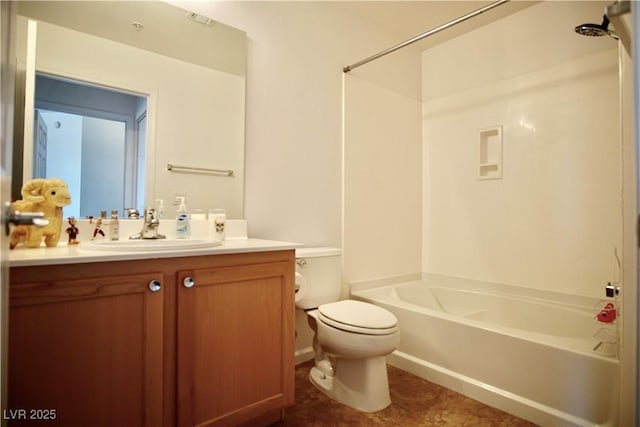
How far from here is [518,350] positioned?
1.60 meters

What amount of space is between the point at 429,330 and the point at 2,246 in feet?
6.25

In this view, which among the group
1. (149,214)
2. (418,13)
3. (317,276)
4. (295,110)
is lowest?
(317,276)

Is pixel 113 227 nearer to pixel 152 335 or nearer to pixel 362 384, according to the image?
pixel 152 335

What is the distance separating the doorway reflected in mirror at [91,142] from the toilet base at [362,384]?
4.29 ft

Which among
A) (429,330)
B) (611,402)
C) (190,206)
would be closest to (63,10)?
(190,206)

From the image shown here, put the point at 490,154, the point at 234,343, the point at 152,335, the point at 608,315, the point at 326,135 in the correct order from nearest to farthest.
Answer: the point at 152,335, the point at 234,343, the point at 608,315, the point at 326,135, the point at 490,154

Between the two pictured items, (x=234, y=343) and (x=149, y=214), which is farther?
(x=149, y=214)

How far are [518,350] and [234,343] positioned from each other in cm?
132

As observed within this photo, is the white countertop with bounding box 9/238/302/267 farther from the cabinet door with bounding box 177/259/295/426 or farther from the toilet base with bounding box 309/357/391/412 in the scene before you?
the toilet base with bounding box 309/357/391/412

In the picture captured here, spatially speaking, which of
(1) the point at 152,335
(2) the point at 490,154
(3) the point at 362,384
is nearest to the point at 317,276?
(3) the point at 362,384

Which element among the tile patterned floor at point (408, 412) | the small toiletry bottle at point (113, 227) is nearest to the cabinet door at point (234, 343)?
the tile patterned floor at point (408, 412)

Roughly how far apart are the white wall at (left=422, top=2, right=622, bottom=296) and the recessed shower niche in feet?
0.13

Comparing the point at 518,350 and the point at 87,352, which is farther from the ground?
the point at 87,352

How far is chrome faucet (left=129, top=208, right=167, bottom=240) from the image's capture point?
1458 mm
